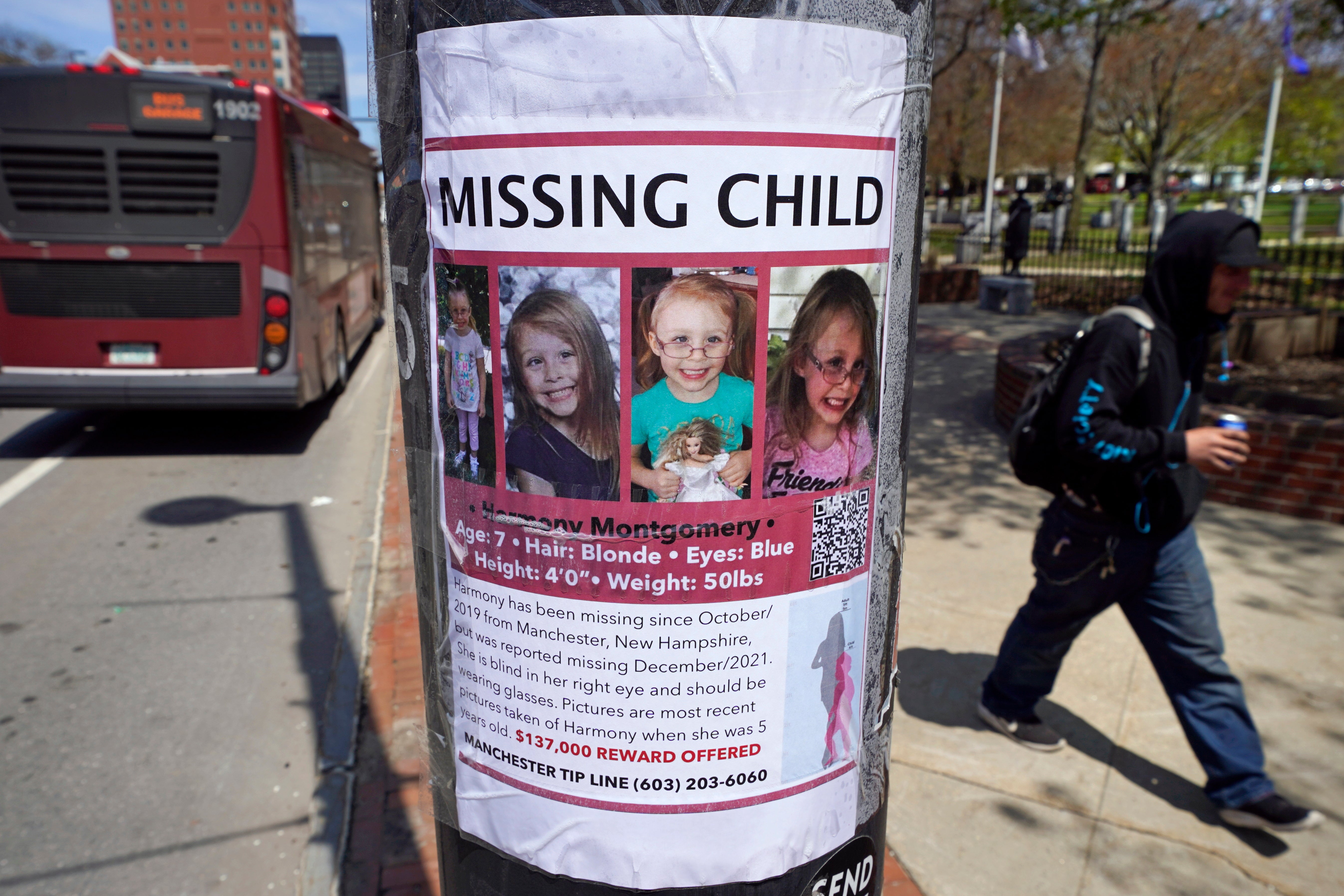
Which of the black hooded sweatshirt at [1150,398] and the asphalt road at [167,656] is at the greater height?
the black hooded sweatshirt at [1150,398]

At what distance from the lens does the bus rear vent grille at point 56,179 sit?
8398 millimetres

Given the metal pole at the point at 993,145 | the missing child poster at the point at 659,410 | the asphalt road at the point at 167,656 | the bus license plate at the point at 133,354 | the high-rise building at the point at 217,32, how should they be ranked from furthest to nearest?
the high-rise building at the point at 217,32 → the metal pole at the point at 993,145 → the bus license plate at the point at 133,354 → the asphalt road at the point at 167,656 → the missing child poster at the point at 659,410

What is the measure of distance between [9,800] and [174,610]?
1833mm

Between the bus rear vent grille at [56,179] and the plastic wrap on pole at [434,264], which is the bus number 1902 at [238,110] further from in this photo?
the plastic wrap on pole at [434,264]

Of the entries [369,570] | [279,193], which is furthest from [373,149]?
[369,570]

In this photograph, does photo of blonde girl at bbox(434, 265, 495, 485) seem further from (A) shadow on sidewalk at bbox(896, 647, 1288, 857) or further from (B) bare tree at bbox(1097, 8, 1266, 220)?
(B) bare tree at bbox(1097, 8, 1266, 220)

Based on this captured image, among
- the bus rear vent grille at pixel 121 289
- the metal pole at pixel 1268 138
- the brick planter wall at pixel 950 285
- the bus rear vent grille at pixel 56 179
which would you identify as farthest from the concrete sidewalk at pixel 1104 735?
the metal pole at pixel 1268 138

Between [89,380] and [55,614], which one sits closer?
[55,614]

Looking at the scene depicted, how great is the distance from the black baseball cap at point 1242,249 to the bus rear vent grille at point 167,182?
27.2ft

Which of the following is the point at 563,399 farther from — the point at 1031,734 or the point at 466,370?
the point at 1031,734

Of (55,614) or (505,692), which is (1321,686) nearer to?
(505,692)

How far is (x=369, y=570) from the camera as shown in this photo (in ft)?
20.4

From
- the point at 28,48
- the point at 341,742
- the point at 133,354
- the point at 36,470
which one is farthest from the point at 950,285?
the point at 28,48

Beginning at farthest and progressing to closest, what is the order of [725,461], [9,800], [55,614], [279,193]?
[279,193] < [55,614] < [9,800] < [725,461]
